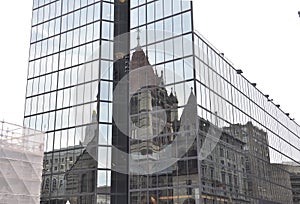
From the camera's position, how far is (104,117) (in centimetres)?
3900

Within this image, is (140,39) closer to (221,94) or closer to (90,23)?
(90,23)

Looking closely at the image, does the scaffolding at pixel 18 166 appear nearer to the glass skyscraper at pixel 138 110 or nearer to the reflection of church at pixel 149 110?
the glass skyscraper at pixel 138 110

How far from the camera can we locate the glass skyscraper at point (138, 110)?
111 ft

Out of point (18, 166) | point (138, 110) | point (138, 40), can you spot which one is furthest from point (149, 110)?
point (18, 166)

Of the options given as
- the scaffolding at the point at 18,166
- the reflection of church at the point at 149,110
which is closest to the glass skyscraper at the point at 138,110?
the reflection of church at the point at 149,110

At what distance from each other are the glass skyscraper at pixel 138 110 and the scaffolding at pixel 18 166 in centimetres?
385

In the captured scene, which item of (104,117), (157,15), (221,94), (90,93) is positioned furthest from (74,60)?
(221,94)

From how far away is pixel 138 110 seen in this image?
3719 cm

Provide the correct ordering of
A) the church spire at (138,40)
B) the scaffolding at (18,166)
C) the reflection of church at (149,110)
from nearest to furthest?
the scaffolding at (18,166) → the reflection of church at (149,110) → the church spire at (138,40)

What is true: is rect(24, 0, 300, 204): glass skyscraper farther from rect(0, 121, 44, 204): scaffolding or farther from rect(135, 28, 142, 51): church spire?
rect(0, 121, 44, 204): scaffolding

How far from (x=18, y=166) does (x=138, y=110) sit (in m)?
12.7

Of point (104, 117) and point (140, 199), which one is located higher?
point (104, 117)

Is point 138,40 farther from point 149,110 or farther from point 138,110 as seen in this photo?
point 149,110

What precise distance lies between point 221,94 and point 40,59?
23.6 m
